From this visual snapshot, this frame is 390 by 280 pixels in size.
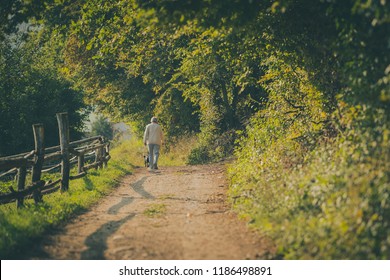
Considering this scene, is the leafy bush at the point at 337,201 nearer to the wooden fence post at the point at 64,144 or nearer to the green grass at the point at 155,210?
the green grass at the point at 155,210

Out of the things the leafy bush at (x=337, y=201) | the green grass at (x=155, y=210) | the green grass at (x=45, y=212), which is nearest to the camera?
the leafy bush at (x=337, y=201)

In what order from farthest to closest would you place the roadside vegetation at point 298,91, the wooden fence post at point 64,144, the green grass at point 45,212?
the wooden fence post at point 64,144 → the green grass at point 45,212 → the roadside vegetation at point 298,91

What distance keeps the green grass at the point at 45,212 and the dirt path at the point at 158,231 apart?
0.27 m

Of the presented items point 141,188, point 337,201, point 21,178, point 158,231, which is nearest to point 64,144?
point 21,178

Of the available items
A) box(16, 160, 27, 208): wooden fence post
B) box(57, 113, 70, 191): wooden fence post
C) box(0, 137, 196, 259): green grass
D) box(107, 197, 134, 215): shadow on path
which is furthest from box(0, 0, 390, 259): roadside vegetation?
box(16, 160, 27, 208): wooden fence post

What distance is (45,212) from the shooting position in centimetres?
930

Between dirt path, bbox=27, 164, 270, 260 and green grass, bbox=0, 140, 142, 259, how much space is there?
0.88 feet

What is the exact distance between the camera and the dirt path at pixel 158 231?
22.1 feet

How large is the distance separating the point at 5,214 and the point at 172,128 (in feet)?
68.3

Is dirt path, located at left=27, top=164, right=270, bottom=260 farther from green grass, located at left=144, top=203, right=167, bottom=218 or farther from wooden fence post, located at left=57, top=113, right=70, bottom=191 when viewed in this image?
wooden fence post, located at left=57, top=113, right=70, bottom=191

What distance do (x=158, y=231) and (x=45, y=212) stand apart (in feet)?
8.79

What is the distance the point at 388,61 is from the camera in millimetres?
7402

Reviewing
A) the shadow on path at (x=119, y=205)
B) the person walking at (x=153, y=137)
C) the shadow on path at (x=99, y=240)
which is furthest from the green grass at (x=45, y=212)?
the person walking at (x=153, y=137)

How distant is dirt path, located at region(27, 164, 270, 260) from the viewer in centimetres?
673
